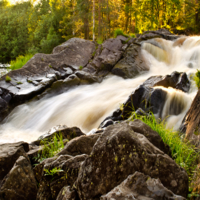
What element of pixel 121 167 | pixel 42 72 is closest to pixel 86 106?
pixel 42 72

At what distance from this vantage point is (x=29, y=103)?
1059 centimetres

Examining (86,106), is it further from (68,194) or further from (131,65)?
(68,194)

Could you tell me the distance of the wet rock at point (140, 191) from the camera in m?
1.78

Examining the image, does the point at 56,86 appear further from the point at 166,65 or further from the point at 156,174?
the point at 156,174

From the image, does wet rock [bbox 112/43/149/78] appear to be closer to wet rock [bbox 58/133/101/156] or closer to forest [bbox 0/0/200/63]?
forest [bbox 0/0/200/63]

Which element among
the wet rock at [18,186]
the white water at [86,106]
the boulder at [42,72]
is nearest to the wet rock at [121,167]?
the wet rock at [18,186]

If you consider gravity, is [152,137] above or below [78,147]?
above

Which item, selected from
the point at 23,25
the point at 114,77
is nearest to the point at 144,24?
the point at 114,77

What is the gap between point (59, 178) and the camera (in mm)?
2662

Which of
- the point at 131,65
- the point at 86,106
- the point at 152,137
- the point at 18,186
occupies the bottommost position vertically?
the point at 86,106

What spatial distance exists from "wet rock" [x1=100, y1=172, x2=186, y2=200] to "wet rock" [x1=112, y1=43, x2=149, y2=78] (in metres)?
11.2

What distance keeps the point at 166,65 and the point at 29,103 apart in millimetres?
9183

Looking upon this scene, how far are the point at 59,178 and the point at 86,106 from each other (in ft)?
21.1

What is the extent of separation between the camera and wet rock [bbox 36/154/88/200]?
2609mm
